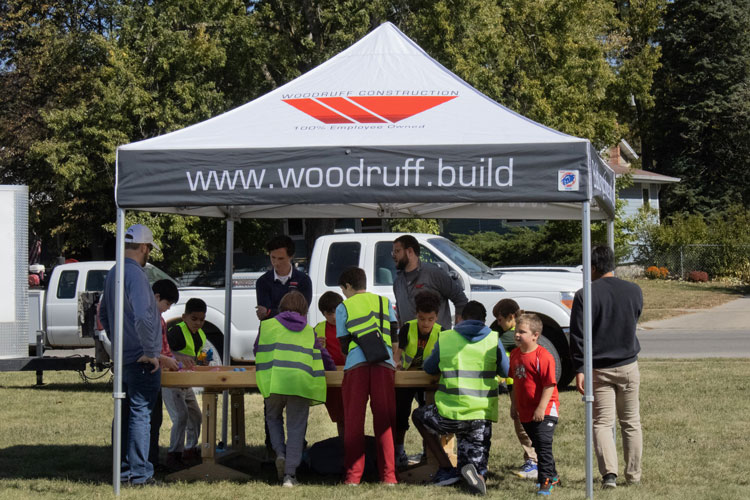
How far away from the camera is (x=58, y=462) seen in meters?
8.29

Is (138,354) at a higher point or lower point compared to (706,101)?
lower

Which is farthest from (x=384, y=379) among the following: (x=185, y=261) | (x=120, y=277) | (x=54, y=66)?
(x=54, y=66)

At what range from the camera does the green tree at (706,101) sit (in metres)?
45.2

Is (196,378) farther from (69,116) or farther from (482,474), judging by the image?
(69,116)

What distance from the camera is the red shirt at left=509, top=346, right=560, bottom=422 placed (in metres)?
6.84

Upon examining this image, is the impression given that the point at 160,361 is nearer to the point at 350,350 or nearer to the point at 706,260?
the point at 350,350

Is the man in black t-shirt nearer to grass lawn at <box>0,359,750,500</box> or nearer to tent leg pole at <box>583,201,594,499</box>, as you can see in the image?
tent leg pole at <box>583,201,594,499</box>

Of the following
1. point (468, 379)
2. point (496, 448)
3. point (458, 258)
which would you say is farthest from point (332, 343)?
point (458, 258)

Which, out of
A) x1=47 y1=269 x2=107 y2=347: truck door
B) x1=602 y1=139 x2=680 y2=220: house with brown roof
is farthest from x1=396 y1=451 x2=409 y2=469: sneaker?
x1=602 y1=139 x2=680 y2=220: house with brown roof

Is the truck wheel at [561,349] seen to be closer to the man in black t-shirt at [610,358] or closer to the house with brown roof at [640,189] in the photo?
the man in black t-shirt at [610,358]

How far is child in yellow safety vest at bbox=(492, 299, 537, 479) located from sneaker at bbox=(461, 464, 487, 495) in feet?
2.65

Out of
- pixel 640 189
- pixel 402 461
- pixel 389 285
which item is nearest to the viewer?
pixel 402 461

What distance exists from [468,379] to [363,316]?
0.93m

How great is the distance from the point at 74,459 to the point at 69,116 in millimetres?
18095
